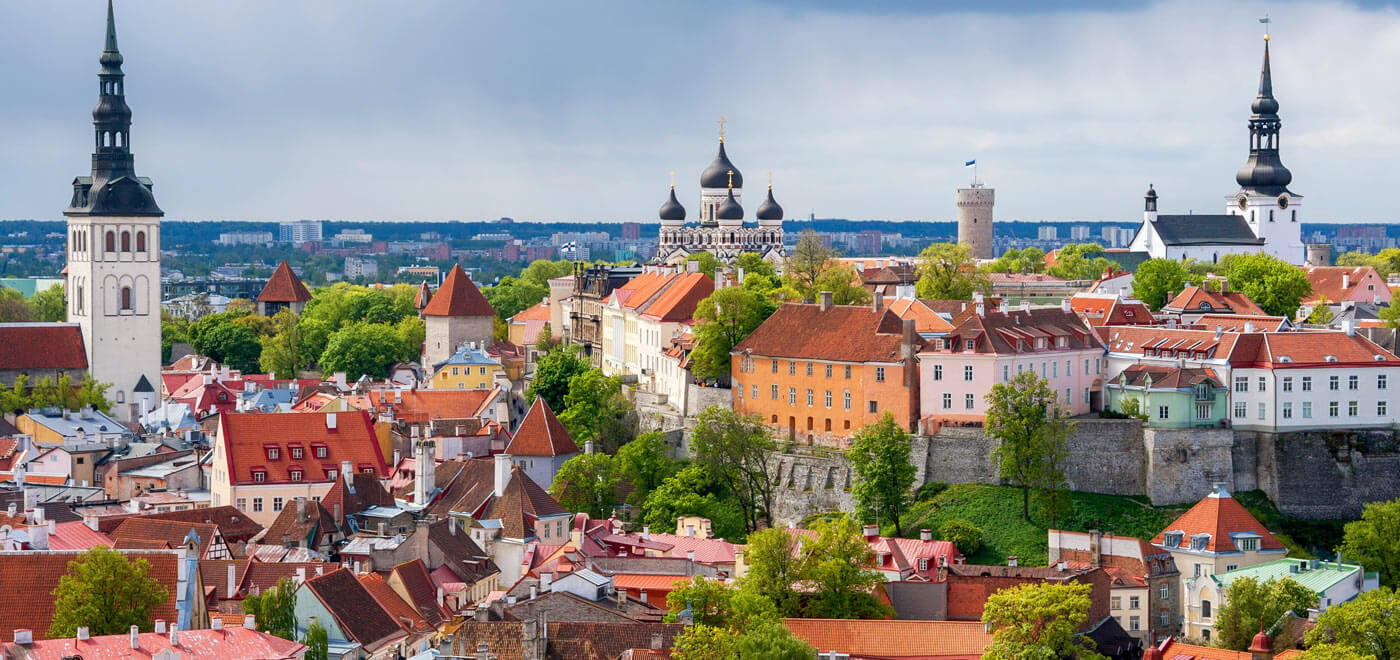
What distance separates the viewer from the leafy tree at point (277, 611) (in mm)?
51406

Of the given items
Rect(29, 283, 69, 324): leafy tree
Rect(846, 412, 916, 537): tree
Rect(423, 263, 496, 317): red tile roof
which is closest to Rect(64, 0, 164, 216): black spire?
Rect(423, 263, 496, 317): red tile roof

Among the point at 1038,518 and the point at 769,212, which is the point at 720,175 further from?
the point at 1038,518

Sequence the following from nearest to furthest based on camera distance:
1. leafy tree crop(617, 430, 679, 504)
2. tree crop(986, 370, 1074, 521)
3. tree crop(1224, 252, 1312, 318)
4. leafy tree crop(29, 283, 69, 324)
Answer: tree crop(986, 370, 1074, 521) → leafy tree crop(617, 430, 679, 504) → tree crop(1224, 252, 1312, 318) → leafy tree crop(29, 283, 69, 324)

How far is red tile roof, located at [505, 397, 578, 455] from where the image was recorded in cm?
8025

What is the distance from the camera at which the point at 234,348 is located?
137 metres

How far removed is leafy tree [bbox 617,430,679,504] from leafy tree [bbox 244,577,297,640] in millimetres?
27130

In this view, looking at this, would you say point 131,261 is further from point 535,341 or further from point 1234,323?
point 1234,323

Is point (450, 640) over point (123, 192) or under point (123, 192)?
under

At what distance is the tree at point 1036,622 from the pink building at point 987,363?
706 inches

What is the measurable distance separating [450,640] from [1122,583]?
77.3 ft

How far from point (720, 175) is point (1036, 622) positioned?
11018 centimetres

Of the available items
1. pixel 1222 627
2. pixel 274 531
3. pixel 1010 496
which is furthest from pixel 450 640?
pixel 1010 496

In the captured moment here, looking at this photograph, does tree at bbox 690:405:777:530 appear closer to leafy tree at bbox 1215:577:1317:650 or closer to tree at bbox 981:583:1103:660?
leafy tree at bbox 1215:577:1317:650

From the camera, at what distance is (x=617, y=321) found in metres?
104
